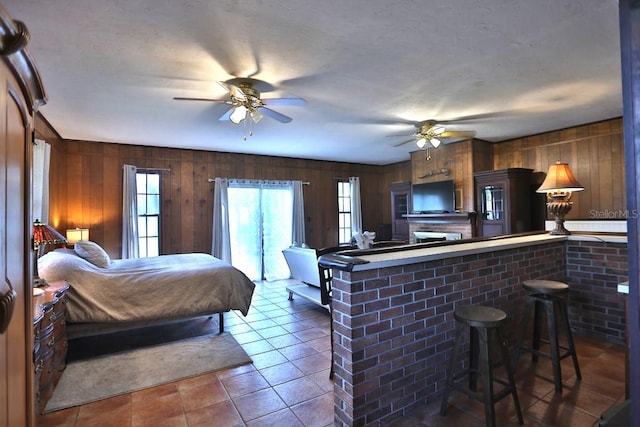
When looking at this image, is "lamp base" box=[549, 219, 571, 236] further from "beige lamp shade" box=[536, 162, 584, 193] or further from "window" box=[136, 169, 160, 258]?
"window" box=[136, 169, 160, 258]

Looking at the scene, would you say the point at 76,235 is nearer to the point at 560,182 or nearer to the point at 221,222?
the point at 221,222

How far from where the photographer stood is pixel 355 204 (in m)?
7.58

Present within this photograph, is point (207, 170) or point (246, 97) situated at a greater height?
point (246, 97)

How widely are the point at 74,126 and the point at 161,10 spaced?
3262 mm

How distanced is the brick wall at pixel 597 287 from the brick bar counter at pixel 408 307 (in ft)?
0.05

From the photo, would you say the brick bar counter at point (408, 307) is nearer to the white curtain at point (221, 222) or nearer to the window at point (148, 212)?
the white curtain at point (221, 222)

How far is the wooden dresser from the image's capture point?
1983 mm

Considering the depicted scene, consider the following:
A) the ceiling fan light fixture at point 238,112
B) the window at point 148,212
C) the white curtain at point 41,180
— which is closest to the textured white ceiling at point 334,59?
the ceiling fan light fixture at point 238,112

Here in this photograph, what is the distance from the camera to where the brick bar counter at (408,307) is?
1.79 m

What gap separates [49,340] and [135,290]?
82cm

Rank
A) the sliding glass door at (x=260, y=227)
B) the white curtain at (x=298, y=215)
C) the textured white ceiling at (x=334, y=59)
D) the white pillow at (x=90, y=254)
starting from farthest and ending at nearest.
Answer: the white curtain at (x=298, y=215)
the sliding glass door at (x=260, y=227)
the white pillow at (x=90, y=254)
the textured white ceiling at (x=334, y=59)

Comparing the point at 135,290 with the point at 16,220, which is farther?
the point at 135,290

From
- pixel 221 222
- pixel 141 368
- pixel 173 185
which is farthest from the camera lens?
pixel 221 222

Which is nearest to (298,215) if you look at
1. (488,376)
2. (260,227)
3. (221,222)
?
(260,227)
